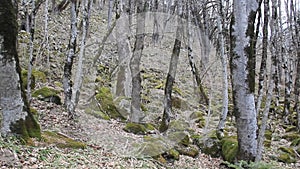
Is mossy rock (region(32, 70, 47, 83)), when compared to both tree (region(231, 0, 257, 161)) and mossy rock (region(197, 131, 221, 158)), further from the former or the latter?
tree (region(231, 0, 257, 161))

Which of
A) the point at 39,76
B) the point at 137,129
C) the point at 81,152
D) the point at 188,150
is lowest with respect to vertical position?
the point at 188,150

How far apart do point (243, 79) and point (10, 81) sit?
4.21 m

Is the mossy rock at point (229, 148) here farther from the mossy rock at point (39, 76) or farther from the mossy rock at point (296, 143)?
the mossy rock at point (39, 76)

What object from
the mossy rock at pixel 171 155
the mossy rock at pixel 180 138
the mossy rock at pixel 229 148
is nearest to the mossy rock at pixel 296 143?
the mossy rock at pixel 229 148

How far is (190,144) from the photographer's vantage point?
9.95 m

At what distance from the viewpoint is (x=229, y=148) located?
29.2 feet

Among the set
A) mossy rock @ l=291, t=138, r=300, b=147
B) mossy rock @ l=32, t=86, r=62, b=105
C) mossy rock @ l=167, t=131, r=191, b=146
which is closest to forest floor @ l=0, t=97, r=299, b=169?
mossy rock @ l=32, t=86, r=62, b=105

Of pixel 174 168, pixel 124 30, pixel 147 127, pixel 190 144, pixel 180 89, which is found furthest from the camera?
pixel 180 89

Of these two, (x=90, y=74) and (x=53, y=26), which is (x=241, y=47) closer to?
(x=90, y=74)

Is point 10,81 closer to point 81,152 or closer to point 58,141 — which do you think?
point 58,141

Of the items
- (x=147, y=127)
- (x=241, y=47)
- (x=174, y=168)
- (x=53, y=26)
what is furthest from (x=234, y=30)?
(x=53, y=26)

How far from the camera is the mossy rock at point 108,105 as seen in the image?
40.8ft

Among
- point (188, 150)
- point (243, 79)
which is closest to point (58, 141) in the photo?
point (243, 79)

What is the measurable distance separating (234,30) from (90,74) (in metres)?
10.8
